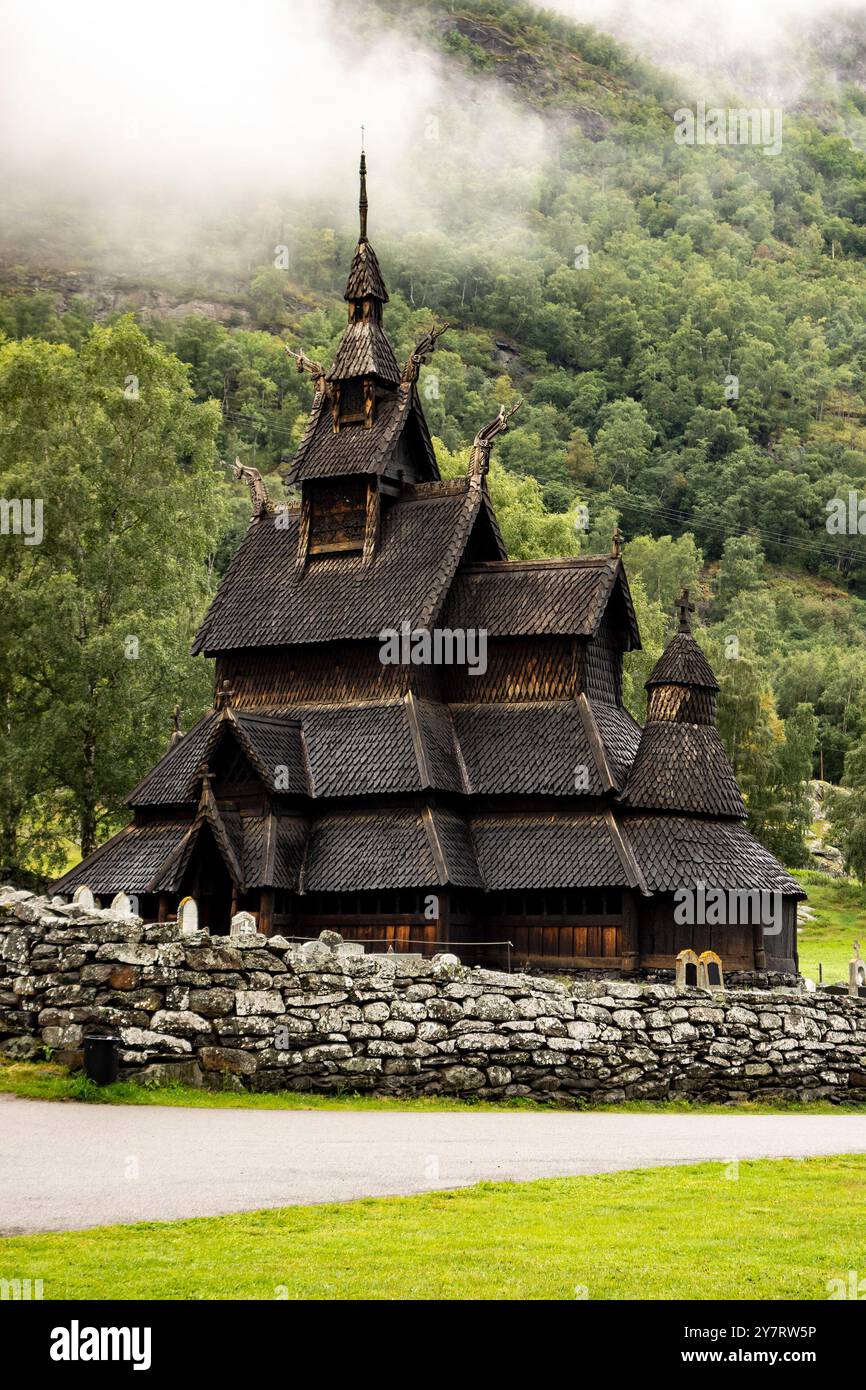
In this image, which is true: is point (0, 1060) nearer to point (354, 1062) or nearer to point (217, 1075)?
point (217, 1075)

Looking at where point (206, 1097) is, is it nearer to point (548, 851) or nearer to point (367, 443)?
point (548, 851)

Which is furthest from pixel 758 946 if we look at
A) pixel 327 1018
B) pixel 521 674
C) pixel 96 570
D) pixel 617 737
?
pixel 96 570

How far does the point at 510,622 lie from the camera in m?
43.8

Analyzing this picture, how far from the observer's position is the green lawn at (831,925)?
6506 cm

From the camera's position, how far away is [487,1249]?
15.0m

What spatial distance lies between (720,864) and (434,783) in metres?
6.57

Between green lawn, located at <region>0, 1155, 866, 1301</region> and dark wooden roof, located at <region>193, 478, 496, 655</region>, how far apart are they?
84.8ft

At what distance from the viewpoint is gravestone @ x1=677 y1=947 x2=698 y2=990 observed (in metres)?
39.9

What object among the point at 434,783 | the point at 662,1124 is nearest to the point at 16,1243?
the point at 662,1124

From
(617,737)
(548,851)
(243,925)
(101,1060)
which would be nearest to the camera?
(101,1060)

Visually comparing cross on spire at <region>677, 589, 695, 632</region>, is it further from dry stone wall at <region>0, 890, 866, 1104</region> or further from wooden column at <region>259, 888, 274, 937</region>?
dry stone wall at <region>0, 890, 866, 1104</region>

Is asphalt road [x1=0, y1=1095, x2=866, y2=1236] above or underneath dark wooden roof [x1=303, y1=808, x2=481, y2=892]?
underneath

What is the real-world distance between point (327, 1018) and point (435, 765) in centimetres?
1420

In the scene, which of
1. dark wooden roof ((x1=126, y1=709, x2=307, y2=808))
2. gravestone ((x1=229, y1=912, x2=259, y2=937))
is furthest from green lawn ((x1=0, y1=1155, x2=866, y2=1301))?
dark wooden roof ((x1=126, y1=709, x2=307, y2=808))
